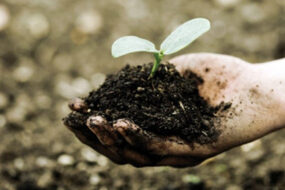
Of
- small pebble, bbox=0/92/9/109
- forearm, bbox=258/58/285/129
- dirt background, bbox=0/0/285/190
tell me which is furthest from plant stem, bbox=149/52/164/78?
small pebble, bbox=0/92/9/109

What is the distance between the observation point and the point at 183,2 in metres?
2.89

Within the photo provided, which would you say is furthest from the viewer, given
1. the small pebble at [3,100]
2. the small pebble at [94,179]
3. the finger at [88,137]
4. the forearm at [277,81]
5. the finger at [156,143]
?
the small pebble at [3,100]

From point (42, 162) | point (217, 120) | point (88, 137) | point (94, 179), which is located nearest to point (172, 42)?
point (217, 120)

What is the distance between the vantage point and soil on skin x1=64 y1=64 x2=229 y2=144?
1.21m

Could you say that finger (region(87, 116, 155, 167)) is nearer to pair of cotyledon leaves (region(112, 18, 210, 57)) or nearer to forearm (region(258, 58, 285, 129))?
pair of cotyledon leaves (region(112, 18, 210, 57))

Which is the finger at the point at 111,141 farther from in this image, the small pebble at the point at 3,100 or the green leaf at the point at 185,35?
the small pebble at the point at 3,100

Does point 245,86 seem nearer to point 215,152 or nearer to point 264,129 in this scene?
point 264,129

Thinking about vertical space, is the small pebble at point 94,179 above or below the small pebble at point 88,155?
below

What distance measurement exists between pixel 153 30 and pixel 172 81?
1.44 meters

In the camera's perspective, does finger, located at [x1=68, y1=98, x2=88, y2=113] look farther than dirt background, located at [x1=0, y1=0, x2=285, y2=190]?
No

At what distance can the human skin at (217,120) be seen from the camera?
115 cm

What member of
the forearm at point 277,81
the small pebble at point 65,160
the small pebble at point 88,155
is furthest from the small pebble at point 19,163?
the forearm at point 277,81

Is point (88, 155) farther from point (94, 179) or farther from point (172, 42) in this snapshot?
point (172, 42)

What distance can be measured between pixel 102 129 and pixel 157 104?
226mm
